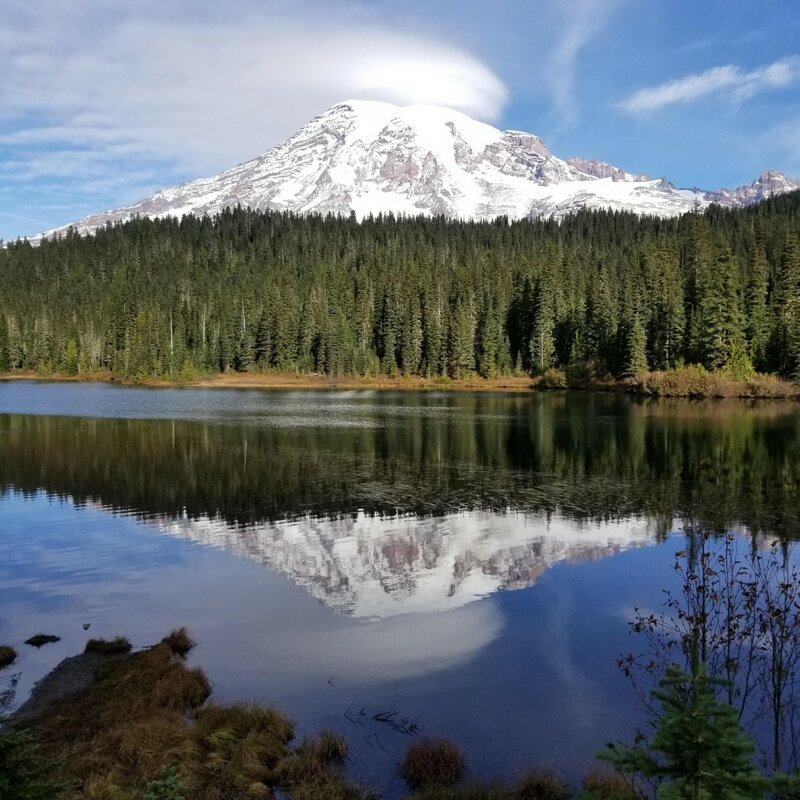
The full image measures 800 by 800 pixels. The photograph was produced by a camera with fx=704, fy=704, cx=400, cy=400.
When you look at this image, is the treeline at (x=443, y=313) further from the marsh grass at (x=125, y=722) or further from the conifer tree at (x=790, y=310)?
the marsh grass at (x=125, y=722)

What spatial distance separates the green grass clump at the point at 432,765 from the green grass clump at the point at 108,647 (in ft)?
25.5

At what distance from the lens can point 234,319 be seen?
154m

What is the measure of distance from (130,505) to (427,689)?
825 inches

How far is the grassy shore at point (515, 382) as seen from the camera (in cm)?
9375

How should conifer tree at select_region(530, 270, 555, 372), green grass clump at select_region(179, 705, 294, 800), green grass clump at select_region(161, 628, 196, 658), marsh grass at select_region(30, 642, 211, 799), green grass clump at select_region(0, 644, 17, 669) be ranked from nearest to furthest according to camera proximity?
green grass clump at select_region(179, 705, 294, 800) → marsh grass at select_region(30, 642, 211, 799) → green grass clump at select_region(0, 644, 17, 669) → green grass clump at select_region(161, 628, 196, 658) → conifer tree at select_region(530, 270, 555, 372)

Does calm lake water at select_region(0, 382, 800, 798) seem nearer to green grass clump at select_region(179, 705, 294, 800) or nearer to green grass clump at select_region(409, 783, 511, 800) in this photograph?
green grass clump at select_region(409, 783, 511, 800)

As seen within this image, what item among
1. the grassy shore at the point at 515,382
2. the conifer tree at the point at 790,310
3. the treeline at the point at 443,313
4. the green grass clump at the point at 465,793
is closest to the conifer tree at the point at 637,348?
the treeline at the point at 443,313

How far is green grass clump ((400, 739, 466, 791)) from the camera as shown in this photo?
1023 centimetres

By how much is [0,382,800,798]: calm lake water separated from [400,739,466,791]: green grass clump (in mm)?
353

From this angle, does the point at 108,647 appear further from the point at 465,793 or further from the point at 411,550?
the point at 411,550

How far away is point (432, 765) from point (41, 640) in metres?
10.3

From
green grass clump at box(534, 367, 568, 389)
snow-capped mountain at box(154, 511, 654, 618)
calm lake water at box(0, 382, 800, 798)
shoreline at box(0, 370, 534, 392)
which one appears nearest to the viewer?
calm lake water at box(0, 382, 800, 798)

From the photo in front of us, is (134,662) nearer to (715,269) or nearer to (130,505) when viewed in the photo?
(130,505)

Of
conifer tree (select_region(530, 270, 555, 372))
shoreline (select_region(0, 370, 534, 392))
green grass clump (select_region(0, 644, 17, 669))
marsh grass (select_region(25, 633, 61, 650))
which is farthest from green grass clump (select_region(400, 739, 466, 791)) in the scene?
conifer tree (select_region(530, 270, 555, 372))
